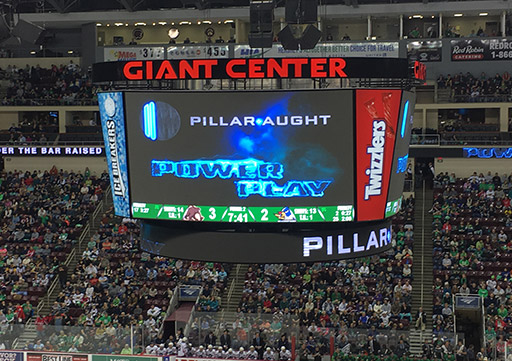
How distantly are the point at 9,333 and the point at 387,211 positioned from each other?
620 inches

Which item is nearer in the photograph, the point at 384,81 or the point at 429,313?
the point at 384,81

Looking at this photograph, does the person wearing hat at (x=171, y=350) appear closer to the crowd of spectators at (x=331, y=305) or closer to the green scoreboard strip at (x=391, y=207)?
the crowd of spectators at (x=331, y=305)

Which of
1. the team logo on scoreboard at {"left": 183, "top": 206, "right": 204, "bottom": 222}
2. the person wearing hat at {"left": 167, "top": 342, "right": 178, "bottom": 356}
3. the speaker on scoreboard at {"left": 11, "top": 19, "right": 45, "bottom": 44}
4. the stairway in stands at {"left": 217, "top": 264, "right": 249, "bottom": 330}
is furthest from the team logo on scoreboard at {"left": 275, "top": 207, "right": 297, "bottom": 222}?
the stairway in stands at {"left": 217, "top": 264, "right": 249, "bottom": 330}

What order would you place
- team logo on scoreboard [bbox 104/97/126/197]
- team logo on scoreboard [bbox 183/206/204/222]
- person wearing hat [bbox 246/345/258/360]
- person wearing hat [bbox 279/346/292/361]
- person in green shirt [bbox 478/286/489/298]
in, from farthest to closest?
person in green shirt [bbox 478/286/489/298], person wearing hat [bbox 246/345/258/360], person wearing hat [bbox 279/346/292/361], team logo on scoreboard [bbox 104/97/126/197], team logo on scoreboard [bbox 183/206/204/222]

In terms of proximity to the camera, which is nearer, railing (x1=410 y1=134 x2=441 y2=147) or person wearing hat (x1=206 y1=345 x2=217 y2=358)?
person wearing hat (x1=206 y1=345 x2=217 y2=358)

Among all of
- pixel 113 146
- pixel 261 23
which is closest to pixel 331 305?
pixel 261 23

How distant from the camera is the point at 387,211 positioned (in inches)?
890

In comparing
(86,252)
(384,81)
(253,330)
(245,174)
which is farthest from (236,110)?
(86,252)

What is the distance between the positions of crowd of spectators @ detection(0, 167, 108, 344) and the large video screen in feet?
52.1

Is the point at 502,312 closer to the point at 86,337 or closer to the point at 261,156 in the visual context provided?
the point at 86,337

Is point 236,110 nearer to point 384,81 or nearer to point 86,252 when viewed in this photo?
point 384,81

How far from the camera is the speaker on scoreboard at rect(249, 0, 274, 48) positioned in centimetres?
2409

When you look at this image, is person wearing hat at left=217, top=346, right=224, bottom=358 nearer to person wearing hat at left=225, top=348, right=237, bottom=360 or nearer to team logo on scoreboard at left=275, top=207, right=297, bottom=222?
person wearing hat at left=225, top=348, right=237, bottom=360

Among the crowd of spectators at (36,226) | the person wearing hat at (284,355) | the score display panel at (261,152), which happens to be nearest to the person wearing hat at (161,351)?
the person wearing hat at (284,355)
